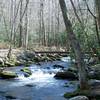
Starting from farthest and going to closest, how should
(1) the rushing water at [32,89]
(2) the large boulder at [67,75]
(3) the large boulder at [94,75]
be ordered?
(2) the large boulder at [67,75] < (3) the large boulder at [94,75] < (1) the rushing water at [32,89]

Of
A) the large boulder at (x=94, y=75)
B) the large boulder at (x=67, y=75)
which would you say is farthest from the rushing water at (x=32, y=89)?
the large boulder at (x=94, y=75)

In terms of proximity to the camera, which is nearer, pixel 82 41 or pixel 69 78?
pixel 69 78

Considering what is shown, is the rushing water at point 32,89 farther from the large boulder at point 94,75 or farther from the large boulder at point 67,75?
the large boulder at point 94,75

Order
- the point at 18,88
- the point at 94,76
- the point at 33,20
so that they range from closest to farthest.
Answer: the point at 18,88
the point at 94,76
the point at 33,20

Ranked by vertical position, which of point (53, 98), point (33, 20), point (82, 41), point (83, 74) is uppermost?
point (33, 20)

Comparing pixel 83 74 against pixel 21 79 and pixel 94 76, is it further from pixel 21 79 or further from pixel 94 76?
pixel 21 79

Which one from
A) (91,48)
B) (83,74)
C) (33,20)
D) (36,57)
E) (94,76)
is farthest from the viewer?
(33,20)

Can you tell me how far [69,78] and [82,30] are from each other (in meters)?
4.02

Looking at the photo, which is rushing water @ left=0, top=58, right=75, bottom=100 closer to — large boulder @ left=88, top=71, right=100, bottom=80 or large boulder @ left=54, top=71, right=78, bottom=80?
large boulder @ left=54, top=71, right=78, bottom=80

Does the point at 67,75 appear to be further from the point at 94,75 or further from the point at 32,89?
the point at 32,89

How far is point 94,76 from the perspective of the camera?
45.1ft

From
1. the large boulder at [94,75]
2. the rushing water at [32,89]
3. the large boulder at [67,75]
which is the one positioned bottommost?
the rushing water at [32,89]

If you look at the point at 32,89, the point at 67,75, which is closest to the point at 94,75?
the point at 67,75

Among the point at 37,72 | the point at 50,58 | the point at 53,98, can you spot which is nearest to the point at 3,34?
the point at 50,58
